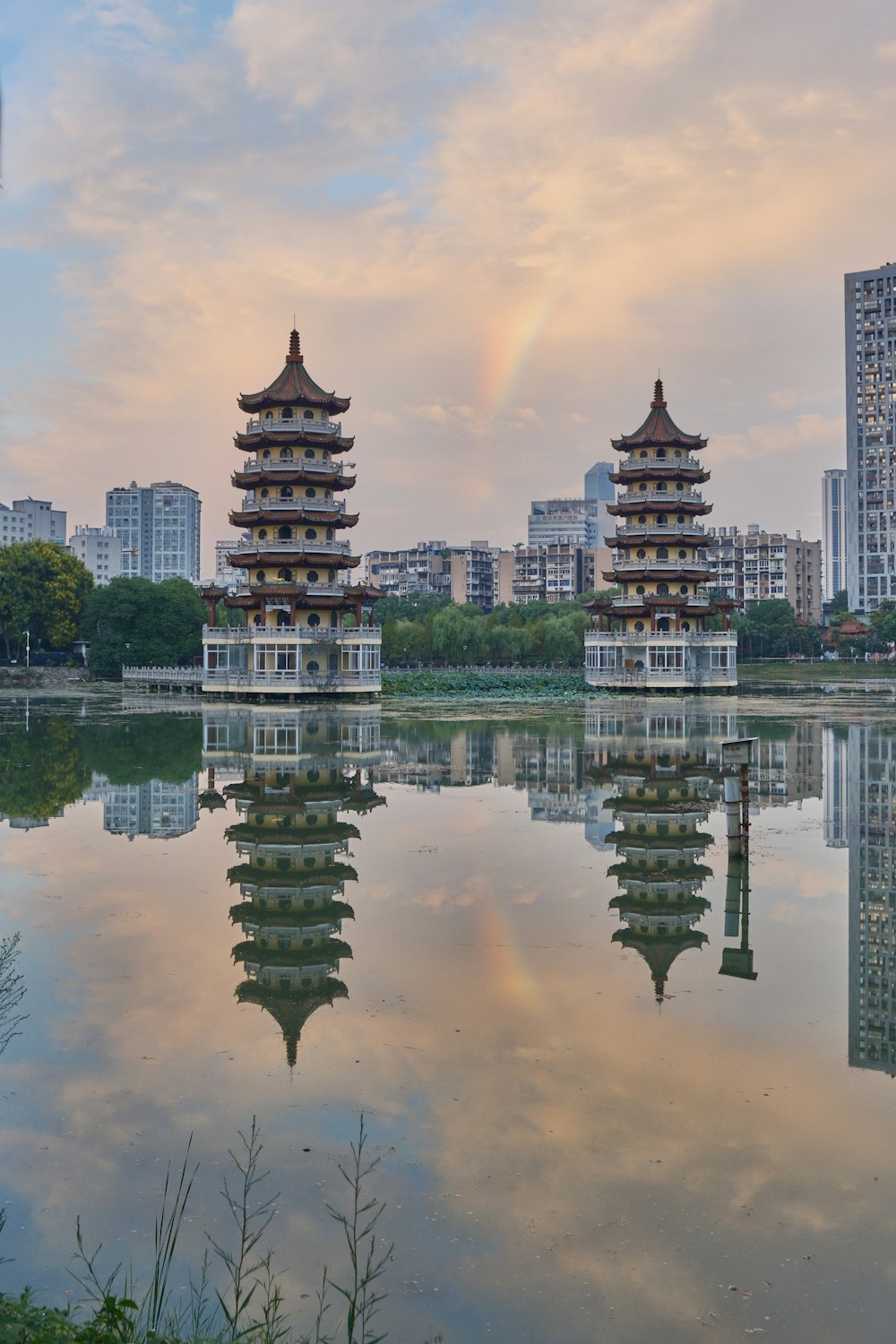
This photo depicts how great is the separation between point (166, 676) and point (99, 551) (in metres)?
131

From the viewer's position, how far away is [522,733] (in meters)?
38.2

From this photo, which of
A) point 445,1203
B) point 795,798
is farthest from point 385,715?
point 445,1203

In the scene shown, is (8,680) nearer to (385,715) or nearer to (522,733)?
(385,715)

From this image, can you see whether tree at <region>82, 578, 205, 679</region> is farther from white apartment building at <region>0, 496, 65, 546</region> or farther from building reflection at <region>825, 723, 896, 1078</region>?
white apartment building at <region>0, 496, 65, 546</region>

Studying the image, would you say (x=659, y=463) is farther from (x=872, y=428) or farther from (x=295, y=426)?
(x=872, y=428)

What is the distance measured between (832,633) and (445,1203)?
12002 centimetres

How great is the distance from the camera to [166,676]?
64.6 metres

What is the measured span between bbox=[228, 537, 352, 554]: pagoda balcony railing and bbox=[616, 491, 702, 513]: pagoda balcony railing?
20.9m

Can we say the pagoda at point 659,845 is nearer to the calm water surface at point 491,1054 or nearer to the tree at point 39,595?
the calm water surface at point 491,1054

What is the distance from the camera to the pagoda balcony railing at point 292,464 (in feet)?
192

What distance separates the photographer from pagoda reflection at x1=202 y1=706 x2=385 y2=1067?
1031cm

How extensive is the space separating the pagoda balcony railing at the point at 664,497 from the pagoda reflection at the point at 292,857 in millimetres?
39971

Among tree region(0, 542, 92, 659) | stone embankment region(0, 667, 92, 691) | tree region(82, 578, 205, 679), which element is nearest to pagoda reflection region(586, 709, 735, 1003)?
stone embankment region(0, 667, 92, 691)

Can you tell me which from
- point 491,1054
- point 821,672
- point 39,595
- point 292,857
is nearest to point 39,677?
point 39,595
